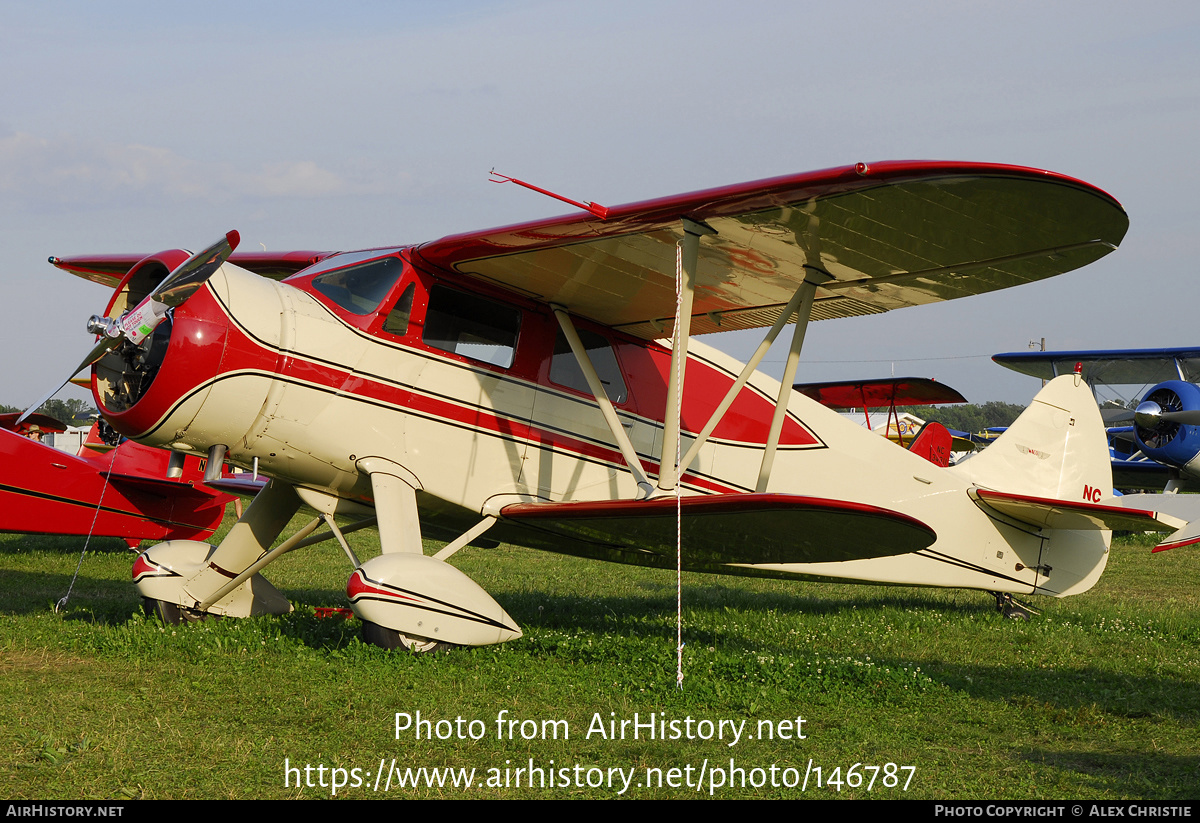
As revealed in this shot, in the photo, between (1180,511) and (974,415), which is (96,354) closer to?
(1180,511)

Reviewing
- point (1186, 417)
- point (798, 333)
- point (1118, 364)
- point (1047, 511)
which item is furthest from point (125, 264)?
point (1118, 364)

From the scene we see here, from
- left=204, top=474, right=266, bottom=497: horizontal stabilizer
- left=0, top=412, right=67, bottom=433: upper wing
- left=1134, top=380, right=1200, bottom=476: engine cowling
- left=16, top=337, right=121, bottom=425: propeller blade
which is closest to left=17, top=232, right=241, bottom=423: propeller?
left=16, top=337, right=121, bottom=425: propeller blade

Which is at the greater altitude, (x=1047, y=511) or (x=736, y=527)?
(x=736, y=527)

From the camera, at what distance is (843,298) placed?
24.7 ft

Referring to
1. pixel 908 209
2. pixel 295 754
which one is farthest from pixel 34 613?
pixel 908 209

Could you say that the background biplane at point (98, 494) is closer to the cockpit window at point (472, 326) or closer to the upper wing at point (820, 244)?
the cockpit window at point (472, 326)

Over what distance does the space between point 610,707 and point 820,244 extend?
3.34 metres

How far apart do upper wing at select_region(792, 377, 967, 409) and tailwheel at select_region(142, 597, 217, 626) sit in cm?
852

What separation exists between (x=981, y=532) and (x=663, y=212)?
5415 millimetres

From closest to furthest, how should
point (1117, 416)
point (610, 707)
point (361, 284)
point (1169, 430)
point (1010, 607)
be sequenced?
point (610, 707) → point (361, 284) → point (1010, 607) → point (1169, 430) → point (1117, 416)

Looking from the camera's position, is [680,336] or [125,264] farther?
[125,264]

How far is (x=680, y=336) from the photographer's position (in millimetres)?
6461

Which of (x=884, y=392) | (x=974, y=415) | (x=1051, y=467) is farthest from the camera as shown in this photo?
(x=974, y=415)

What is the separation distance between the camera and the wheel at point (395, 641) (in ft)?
20.0
